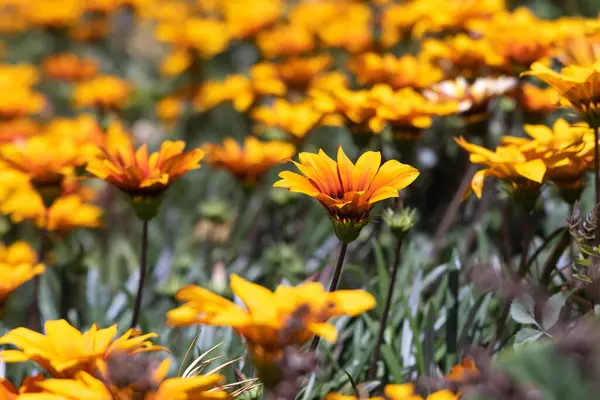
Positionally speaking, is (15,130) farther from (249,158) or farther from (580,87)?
(580,87)

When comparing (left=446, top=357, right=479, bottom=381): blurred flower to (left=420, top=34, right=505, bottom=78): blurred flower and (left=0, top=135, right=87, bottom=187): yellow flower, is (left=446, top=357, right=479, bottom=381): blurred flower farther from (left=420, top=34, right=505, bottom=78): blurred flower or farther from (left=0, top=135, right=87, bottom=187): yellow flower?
(left=0, top=135, right=87, bottom=187): yellow flower

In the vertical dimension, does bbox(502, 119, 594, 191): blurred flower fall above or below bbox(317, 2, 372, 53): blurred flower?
above

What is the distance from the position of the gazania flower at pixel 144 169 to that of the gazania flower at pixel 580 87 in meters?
0.67

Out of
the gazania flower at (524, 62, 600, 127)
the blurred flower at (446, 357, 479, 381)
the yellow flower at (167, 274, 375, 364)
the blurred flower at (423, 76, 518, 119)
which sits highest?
the gazania flower at (524, 62, 600, 127)

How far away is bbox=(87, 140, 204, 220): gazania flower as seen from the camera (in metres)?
1.38

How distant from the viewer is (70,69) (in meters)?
3.57

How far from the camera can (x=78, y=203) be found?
221 centimetres

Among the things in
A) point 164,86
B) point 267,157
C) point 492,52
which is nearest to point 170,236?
point 267,157

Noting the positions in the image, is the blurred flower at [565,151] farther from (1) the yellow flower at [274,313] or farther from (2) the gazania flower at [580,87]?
(1) the yellow flower at [274,313]

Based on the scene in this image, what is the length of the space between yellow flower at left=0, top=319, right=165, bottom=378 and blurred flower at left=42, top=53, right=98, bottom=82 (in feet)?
8.79

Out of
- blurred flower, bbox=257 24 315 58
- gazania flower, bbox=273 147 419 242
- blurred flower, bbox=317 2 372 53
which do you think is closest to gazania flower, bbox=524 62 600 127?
gazania flower, bbox=273 147 419 242

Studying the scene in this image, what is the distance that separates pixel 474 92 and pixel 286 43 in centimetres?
111

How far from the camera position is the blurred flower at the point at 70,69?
356 cm

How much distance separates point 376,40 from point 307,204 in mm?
728
